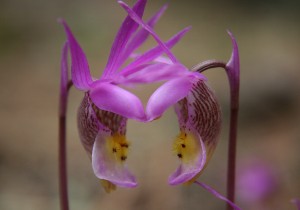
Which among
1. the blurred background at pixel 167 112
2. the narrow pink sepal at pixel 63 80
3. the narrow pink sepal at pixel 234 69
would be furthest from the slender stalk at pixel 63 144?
the blurred background at pixel 167 112

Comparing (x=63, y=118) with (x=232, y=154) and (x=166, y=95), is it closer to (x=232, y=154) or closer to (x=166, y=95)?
(x=166, y=95)

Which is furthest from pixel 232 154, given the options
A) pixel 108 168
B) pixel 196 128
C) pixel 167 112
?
pixel 167 112

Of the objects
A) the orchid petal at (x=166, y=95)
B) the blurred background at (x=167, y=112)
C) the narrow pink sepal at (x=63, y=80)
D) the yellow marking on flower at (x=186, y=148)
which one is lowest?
the blurred background at (x=167, y=112)

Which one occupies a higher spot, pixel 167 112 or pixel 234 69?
pixel 234 69

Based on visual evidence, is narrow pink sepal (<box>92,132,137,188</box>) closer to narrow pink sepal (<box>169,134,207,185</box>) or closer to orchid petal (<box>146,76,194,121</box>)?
narrow pink sepal (<box>169,134,207,185</box>)

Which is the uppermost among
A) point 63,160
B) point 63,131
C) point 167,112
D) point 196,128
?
point 196,128

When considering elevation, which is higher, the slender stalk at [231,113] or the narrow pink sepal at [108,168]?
the slender stalk at [231,113]

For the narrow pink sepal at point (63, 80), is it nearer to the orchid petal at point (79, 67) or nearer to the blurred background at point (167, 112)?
the orchid petal at point (79, 67)

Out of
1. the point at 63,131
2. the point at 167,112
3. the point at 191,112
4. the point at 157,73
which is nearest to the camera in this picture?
the point at 157,73
